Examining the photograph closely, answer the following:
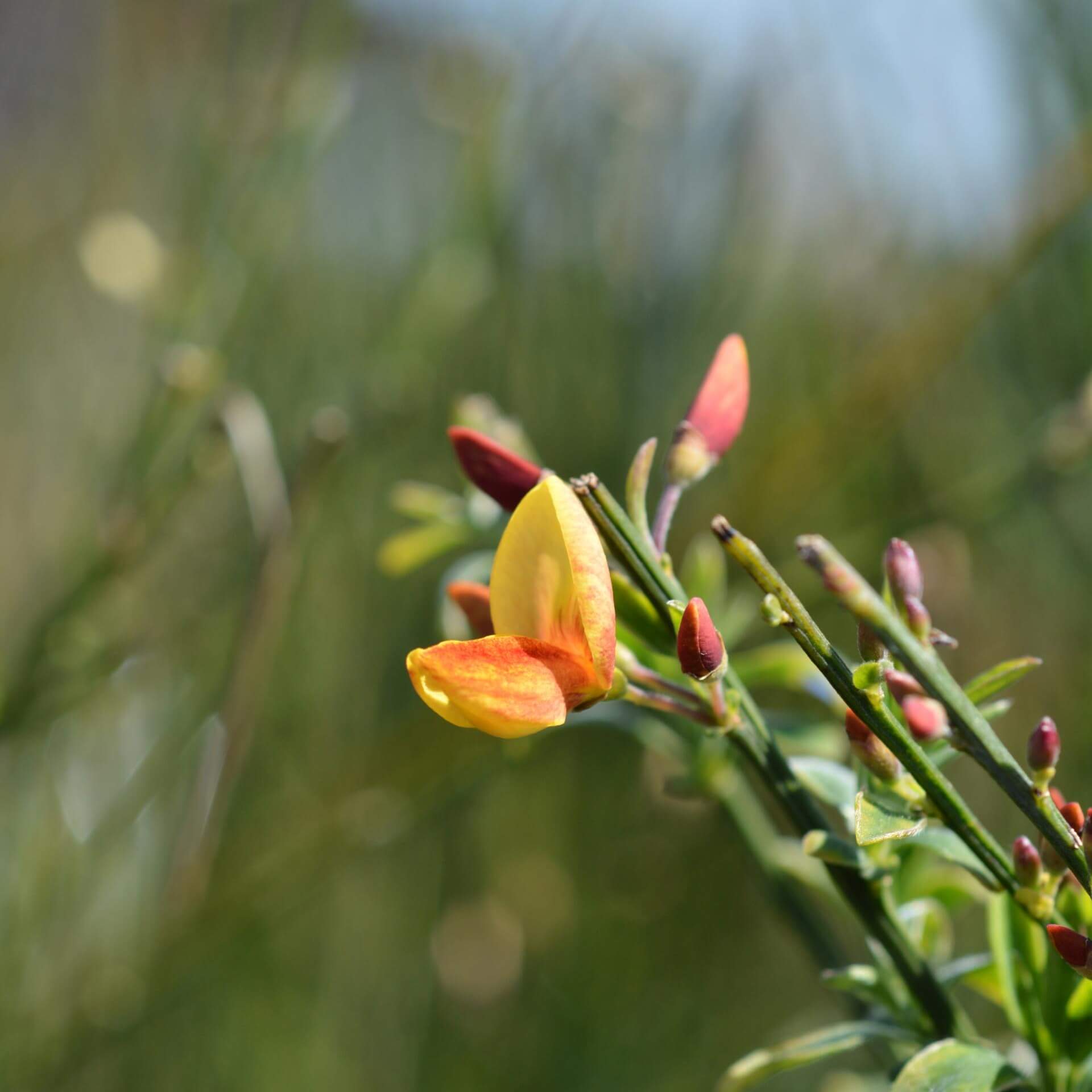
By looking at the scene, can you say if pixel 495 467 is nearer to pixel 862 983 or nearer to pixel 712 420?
pixel 712 420

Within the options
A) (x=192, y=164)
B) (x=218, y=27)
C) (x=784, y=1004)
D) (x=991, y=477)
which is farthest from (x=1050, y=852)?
(x=218, y=27)

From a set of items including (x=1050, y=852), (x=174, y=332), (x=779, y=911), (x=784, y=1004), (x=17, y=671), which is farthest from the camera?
(x=784, y=1004)

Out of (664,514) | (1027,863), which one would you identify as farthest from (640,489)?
(1027,863)

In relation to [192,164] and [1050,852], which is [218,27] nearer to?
[192,164]

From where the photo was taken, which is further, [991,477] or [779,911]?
[991,477]

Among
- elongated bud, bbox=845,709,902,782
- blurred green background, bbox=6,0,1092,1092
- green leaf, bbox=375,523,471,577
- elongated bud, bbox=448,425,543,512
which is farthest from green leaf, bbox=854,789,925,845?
blurred green background, bbox=6,0,1092,1092

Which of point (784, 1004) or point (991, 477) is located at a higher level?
point (991, 477)

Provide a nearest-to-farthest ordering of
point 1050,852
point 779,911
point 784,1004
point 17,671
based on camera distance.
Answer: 1. point 1050,852
2. point 779,911
3. point 17,671
4. point 784,1004

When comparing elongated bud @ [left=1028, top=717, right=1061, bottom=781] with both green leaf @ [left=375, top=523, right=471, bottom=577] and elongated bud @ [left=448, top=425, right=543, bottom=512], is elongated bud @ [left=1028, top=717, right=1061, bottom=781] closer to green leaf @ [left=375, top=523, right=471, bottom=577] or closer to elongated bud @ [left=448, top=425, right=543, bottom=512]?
elongated bud @ [left=448, top=425, right=543, bottom=512]
